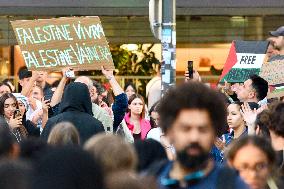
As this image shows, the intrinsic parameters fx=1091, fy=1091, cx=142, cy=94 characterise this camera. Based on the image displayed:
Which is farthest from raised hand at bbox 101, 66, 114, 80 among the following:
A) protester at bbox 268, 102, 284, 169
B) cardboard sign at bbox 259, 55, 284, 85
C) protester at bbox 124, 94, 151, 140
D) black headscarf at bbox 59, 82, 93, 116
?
protester at bbox 268, 102, 284, 169

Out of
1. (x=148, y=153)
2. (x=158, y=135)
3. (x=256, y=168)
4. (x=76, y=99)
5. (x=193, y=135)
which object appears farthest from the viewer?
(x=158, y=135)

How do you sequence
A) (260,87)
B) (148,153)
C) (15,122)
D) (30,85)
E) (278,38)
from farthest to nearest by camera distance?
(30,85), (278,38), (260,87), (15,122), (148,153)

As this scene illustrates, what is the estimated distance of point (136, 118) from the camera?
13008 millimetres

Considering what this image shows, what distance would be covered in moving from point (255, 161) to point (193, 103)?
72 centimetres

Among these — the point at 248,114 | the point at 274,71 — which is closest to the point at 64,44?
the point at 274,71

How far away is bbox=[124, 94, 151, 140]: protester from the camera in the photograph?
12727mm

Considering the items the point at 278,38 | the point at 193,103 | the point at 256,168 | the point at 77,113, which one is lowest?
the point at 77,113

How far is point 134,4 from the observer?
19.6 m

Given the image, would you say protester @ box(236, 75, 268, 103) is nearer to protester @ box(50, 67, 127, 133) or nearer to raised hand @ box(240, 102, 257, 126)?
raised hand @ box(240, 102, 257, 126)

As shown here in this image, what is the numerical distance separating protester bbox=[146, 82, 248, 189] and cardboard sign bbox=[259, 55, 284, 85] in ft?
20.5

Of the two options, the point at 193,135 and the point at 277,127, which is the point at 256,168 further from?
the point at 277,127

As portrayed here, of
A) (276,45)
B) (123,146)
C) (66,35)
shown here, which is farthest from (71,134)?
(66,35)

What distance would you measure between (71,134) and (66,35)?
5937 millimetres

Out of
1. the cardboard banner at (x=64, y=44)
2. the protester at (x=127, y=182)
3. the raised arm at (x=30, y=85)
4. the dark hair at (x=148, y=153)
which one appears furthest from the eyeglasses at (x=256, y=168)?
the raised arm at (x=30, y=85)
